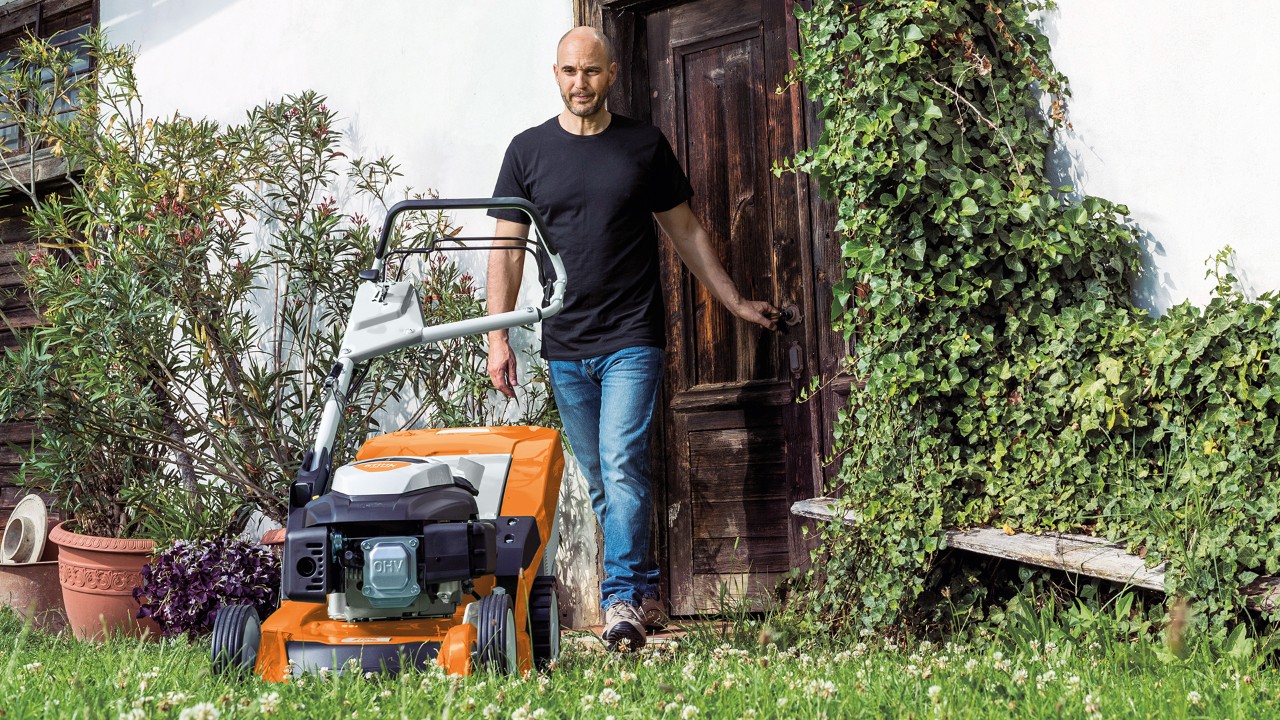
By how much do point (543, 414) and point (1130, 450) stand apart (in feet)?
7.32

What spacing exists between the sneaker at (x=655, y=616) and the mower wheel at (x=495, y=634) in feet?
5.96

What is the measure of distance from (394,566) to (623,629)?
1.05 metres

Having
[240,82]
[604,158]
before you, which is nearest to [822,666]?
[604,158]

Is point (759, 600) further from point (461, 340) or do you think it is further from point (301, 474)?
point (301, 474)

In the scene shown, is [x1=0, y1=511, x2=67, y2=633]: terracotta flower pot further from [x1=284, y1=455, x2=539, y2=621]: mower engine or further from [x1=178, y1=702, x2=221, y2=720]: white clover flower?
[x1=178, y1=702, x2=221, y2=720]: white clover flower

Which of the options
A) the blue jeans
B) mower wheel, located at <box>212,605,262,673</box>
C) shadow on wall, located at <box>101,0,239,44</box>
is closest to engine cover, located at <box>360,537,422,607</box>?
mower wheel, located at <box>212,605,262,673</box>

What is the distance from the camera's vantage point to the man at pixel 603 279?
3.46 meters

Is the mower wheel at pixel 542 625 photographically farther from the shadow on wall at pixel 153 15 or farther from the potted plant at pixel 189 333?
the shadow on wall at pixel 153 15

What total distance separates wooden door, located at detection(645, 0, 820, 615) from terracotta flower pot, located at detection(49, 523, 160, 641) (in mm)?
2232

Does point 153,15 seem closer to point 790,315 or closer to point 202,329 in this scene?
point 202,329

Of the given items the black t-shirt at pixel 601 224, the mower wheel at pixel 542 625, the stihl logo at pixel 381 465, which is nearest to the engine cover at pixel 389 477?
the stihl logo at pixel 381 465

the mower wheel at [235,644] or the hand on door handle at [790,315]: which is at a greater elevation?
the hand on door handle at [790,315]

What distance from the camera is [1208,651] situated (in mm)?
2510

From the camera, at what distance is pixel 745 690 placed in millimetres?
2277
